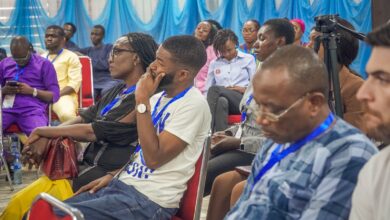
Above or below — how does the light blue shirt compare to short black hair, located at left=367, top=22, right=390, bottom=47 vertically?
below

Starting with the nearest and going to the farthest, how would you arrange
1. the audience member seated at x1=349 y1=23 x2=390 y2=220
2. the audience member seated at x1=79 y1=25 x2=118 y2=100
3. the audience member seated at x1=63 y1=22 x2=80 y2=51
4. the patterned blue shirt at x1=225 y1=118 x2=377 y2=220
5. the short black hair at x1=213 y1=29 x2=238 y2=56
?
the audience member seated at x1=349 y1=23 x2=390 y2=220
the patterned blue shirt at x1=225 y1=118 x2=377 y2=220
the short black hair at x1=213 y1=29 x2=238 y2=56
the audience member seated at x1=79 y1=25 x2=118 y2=100
the audience member seated at x1=63 y1=22 x2=80 y2=51

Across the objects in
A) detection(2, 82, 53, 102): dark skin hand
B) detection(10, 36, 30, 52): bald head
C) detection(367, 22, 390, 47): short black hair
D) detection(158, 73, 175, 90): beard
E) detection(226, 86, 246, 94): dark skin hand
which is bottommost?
detection(226, 86, 246, 94): dark skin hand

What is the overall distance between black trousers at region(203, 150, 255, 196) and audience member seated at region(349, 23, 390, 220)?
1704 mm

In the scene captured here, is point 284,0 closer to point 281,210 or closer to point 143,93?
point 143,93

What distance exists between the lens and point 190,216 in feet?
7.85

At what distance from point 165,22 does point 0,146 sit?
465 cm

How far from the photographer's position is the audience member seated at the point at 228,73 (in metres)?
5.27

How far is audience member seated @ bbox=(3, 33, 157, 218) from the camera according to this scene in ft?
9.11

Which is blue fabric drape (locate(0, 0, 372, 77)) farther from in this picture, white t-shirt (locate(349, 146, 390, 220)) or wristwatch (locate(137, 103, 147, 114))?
white t-shirt (locate(349, 146, 390, 220))

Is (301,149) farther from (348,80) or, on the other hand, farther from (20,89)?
(20,89)

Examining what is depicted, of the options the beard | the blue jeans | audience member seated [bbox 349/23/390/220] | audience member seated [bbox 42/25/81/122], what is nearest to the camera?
audience member seated [bbox 349/23/390/220]

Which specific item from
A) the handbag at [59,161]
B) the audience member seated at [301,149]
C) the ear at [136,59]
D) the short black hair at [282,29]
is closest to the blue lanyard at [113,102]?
the ear at [136,59]

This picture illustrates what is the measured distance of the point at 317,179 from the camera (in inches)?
60.4

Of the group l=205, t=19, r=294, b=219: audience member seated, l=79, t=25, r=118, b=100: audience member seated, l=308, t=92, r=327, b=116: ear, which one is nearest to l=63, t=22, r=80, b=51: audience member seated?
l=79, t=25, r=118, b=100: audience member seated
